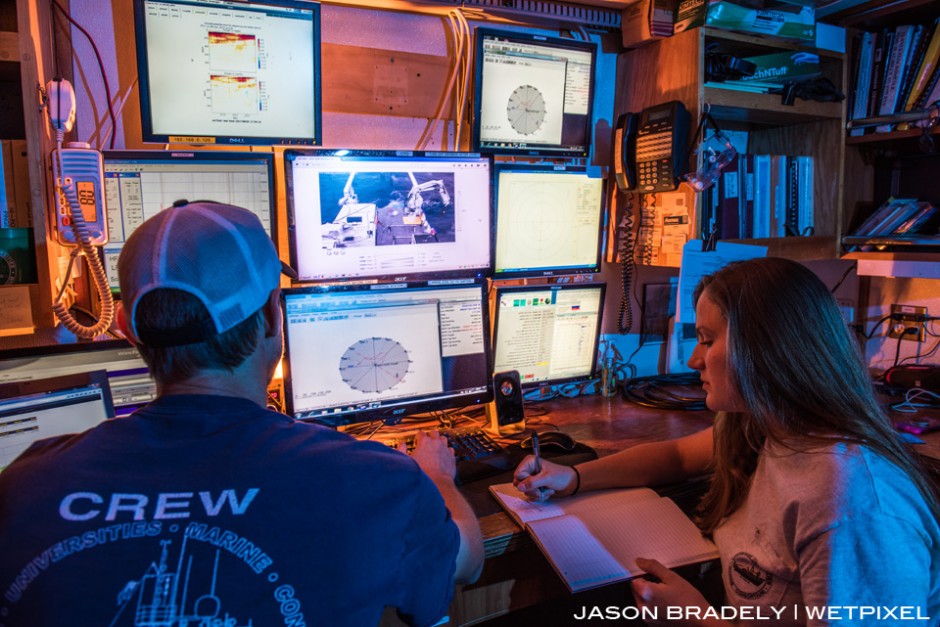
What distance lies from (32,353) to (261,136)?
0.73 meters

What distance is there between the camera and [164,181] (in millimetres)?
1510

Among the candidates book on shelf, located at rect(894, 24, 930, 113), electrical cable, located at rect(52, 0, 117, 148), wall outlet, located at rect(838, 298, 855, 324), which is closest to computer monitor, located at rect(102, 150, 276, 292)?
electrical cable, located at rect(52, 0, 117, 148)

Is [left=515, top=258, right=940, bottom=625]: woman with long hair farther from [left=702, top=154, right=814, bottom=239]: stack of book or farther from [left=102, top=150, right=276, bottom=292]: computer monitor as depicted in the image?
[left=102, top=150, right=276, bottom=292]: computer monitor

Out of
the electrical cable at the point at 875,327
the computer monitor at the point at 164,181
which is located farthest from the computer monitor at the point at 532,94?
the electrical cable at the point at 875,327

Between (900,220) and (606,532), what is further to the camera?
(900,220)

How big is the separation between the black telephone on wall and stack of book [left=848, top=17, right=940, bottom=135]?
2.82ft

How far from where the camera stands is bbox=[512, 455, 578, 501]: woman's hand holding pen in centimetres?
139

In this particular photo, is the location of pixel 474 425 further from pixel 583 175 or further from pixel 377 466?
pixel 377 466

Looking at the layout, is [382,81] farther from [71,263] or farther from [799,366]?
[799,366]

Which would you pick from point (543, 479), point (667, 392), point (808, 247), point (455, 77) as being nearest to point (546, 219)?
point (455, 77)

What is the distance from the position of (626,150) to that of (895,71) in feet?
3.42

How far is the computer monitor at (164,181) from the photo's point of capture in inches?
58.2

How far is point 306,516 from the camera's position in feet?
2.53

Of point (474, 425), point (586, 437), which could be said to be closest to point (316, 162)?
point (474, 425)
